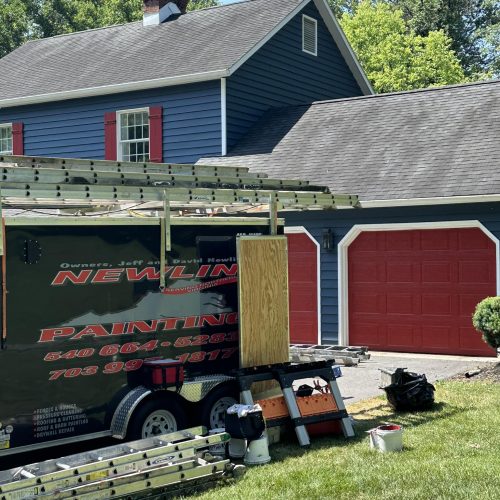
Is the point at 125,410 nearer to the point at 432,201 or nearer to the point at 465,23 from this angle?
the point at 432,201

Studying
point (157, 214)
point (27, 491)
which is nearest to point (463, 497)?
point (27, 491)

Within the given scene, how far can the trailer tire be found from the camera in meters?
8.85

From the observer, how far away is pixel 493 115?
17562mm

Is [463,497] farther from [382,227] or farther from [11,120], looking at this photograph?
[11,120]

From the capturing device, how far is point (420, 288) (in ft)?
53.9

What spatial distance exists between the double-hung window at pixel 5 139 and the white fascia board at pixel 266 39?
7.86 metres

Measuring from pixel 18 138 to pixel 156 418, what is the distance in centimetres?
1773

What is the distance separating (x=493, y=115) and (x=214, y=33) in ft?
Answer: 30.0

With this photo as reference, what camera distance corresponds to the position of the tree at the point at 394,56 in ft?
132

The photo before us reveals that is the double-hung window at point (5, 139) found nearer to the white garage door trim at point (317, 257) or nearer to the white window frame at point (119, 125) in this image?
the white window frame at point (119, 125)

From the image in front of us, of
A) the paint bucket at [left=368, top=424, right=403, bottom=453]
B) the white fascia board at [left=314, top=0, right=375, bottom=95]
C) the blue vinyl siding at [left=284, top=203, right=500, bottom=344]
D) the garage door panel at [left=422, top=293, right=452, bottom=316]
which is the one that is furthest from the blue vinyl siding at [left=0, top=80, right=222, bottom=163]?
the paint bucket at [left=368, top=424, right=403, bottom=453]

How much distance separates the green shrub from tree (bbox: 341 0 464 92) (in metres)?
27.2

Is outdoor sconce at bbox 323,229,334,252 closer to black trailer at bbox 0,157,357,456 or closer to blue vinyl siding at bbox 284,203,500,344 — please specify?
blue vinyl siding at bbox 284,203,500,344

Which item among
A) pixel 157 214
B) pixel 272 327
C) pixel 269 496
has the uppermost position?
pixel 157 214
